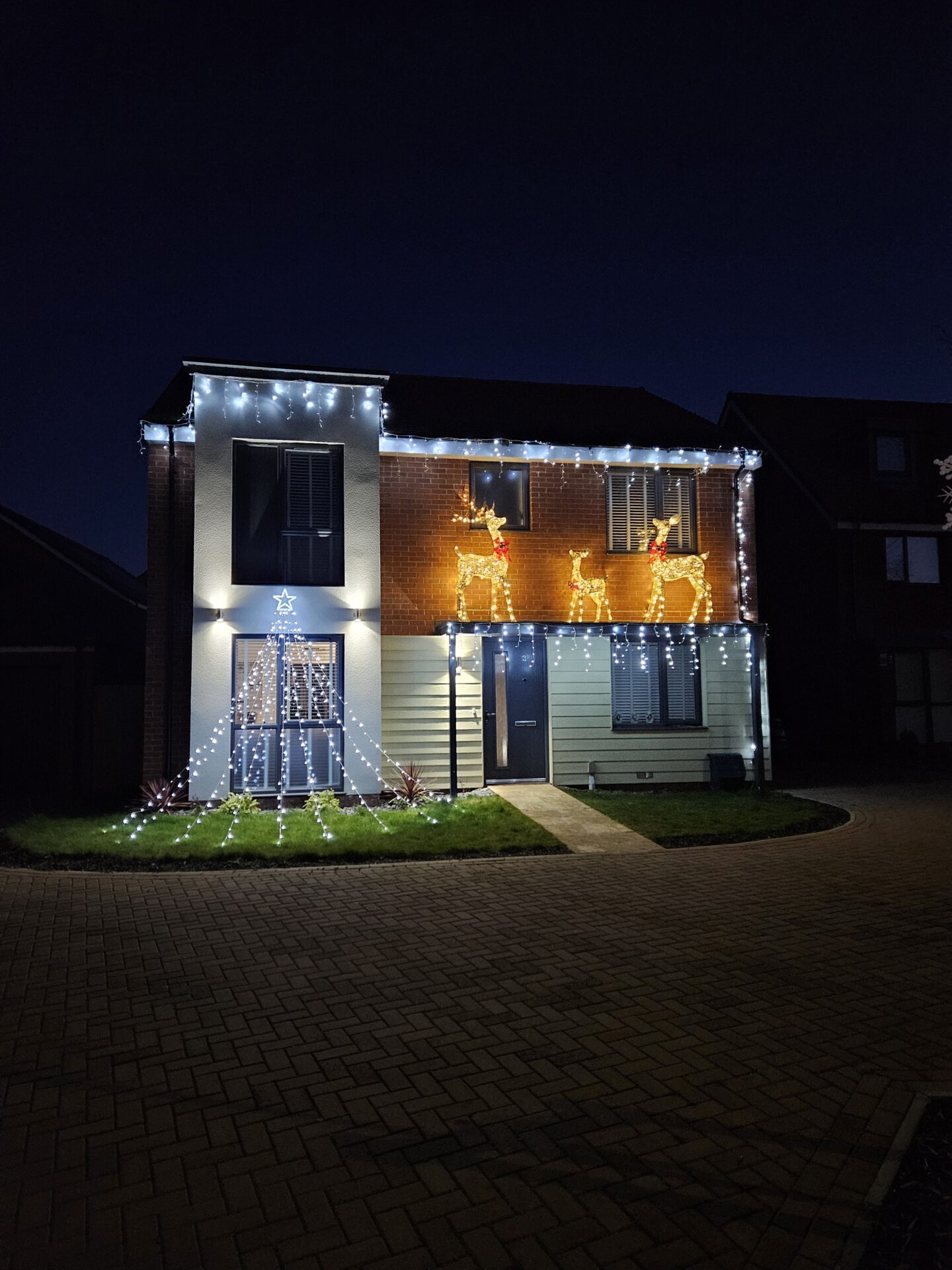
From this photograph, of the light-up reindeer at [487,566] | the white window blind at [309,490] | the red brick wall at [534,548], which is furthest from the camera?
the red brick wall at [534,548]

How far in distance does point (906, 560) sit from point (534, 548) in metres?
11.0

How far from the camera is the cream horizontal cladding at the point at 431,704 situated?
13.1 metres

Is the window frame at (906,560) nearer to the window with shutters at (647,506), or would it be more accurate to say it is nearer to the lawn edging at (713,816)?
the window with shutters at (647,506)

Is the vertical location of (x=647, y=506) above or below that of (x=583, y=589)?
above

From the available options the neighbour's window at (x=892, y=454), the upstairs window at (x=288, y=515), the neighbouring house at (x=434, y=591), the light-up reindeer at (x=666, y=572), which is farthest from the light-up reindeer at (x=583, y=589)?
the neighbour's window at (x=892, y=454)

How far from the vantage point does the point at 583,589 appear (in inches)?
540

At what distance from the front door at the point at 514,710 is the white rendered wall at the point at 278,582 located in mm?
1957

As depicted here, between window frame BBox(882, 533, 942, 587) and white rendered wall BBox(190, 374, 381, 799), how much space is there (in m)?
13.1

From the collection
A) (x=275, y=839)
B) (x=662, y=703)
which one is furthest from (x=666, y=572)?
(x=275, y=839)

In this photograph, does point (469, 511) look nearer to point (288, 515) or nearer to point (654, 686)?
point (288, 515)

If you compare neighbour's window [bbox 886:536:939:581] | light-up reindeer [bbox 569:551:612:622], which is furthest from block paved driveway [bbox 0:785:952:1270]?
neighbour's window [bbox 886:536:939:581]

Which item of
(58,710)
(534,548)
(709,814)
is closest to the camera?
(709,814)

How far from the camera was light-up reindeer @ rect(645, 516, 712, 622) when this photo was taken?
45.8ft

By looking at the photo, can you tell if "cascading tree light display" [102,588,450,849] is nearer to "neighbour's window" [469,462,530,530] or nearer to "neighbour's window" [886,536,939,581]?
"neighbour's window" [469,462,530,530]
